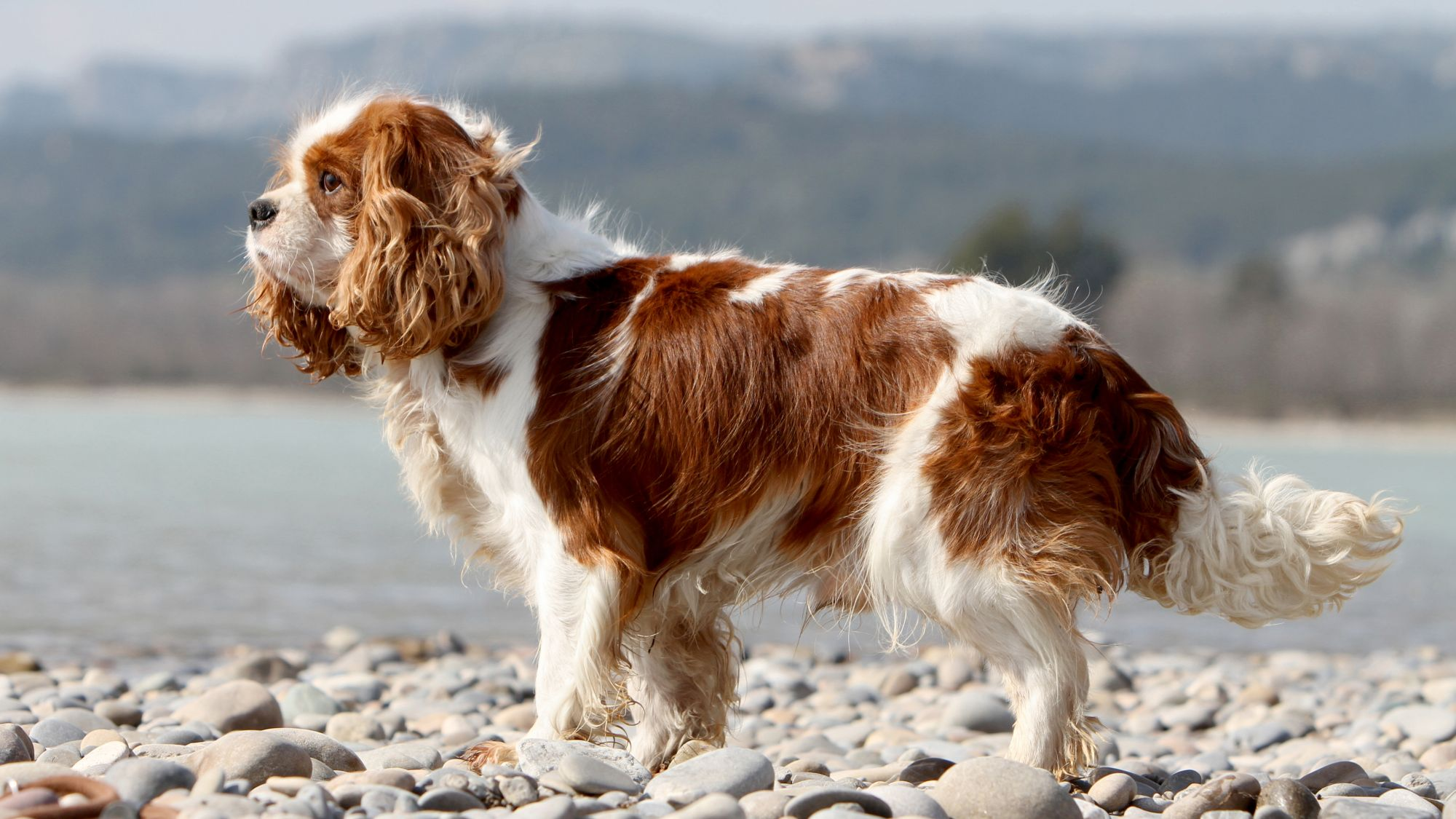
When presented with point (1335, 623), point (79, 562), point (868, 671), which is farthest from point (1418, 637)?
point (79, 562)

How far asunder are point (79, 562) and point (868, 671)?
22.5 feet

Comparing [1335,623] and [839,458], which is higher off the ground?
[839,458]

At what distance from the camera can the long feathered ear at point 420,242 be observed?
410cm

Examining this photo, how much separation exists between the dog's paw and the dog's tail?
185cm

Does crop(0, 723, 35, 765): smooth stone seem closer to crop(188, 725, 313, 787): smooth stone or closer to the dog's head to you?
crop(188, 725, 313, 787): smooth stone

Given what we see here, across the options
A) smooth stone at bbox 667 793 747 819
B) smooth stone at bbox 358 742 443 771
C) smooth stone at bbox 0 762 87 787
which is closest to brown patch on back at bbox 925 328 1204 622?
smooth stone at bbox 667 793 747 819

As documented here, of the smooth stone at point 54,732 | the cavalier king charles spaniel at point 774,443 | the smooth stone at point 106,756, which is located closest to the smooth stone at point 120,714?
the smooth stone at point 54,732

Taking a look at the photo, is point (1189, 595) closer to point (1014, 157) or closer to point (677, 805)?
point (677, 805)

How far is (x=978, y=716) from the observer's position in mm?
6383

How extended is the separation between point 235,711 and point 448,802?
7.65 ft

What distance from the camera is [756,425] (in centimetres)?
408

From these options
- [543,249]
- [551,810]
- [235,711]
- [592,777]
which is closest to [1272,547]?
[592,777]

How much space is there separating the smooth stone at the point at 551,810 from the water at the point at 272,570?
1.48 meters

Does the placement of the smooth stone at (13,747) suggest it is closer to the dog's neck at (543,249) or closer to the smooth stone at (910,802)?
the dog's neck at (543,249)
